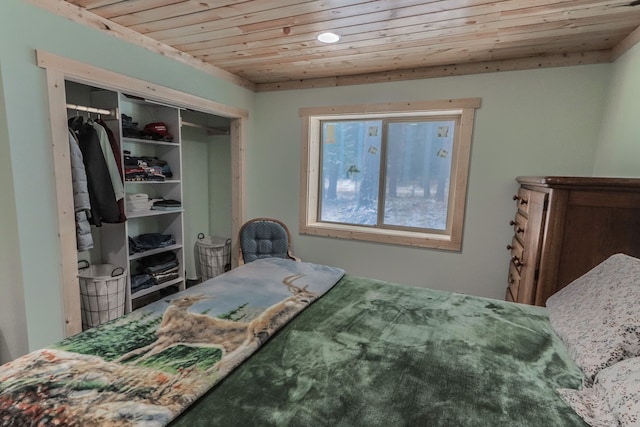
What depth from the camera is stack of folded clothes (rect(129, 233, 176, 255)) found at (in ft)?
9.48

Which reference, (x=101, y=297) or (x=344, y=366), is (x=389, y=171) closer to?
(x=344, y=366)

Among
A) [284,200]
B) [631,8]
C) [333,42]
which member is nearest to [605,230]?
[631,8]

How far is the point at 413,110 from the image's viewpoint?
3043mm

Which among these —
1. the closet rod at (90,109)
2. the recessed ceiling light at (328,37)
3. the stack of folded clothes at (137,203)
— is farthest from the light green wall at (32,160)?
the recessed ceiling light at (328,37)

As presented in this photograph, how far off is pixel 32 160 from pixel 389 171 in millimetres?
2916

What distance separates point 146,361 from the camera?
103 cm

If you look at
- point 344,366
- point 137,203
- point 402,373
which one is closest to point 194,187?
point 137,203

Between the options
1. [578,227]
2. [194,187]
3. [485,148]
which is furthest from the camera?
[194,187]

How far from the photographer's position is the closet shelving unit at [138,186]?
2.60m

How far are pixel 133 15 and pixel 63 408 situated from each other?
2.31 m

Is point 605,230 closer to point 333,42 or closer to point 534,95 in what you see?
point 534,95

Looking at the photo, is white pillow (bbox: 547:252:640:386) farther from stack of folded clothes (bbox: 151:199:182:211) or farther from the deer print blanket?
stack of folded clothes (bbox: 151:199:182:211)

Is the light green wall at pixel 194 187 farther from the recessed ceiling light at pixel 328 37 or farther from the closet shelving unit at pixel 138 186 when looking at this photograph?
the recessed ceiling light at pixel 328 37

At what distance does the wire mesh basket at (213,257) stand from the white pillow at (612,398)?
337cm
